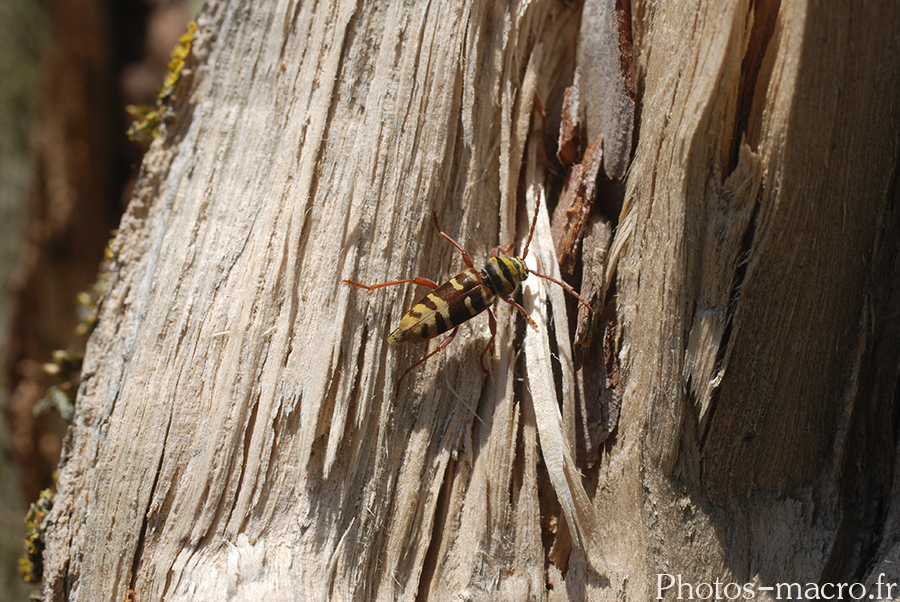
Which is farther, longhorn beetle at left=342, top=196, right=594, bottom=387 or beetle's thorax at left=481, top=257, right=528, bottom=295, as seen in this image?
beetle's thorax at left=481, top=257, right=528, bottom=295

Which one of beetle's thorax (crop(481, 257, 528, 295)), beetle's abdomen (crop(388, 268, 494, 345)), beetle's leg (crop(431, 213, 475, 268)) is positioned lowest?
beetle's abdomen (crop(388, 268, 494, 345))

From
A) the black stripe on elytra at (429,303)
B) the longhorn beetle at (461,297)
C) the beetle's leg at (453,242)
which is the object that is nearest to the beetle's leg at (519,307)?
the longhorn beetle at (461,297)

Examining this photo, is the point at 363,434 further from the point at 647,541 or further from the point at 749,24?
the point at 749,24

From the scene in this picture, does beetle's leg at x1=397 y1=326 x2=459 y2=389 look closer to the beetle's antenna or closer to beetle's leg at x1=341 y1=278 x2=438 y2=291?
beetle's leg at x1=341 y1=278 x2=438 y2=291

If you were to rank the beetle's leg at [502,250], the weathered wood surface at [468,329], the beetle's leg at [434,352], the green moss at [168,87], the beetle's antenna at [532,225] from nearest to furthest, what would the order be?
the weathered wood surface at [468,329], the beetle's leg at [434,352], the beetle's antenna at [532,225], the beetle's leg at [502,250], the green moss at [168,87]

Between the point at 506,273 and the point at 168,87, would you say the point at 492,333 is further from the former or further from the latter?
the point at 168,87

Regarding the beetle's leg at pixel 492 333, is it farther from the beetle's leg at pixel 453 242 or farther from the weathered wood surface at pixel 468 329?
the beetle's leg at pixel 453 242

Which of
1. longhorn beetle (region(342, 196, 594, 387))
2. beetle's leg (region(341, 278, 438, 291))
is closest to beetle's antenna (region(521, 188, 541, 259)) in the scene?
longhorn beetle (region(342, 196, 594, 387))
